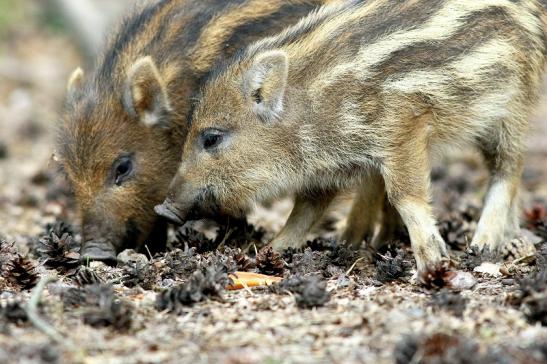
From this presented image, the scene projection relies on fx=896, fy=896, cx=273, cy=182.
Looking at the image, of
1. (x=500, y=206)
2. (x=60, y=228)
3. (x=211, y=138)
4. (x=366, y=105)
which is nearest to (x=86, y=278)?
(x=211, y=138)

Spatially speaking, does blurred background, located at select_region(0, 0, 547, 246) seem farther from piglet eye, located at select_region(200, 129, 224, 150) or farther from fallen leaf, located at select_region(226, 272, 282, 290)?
→ fallen leaf, located at select_region(226, 272, 282, 290)

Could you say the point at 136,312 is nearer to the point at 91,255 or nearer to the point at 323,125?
the point at 91,255

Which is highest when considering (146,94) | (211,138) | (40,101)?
(40,101)

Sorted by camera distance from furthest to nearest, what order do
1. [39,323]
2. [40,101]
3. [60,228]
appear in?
[40,101]
[60,228]
[39,323]

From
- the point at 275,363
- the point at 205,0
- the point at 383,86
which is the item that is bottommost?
the point at 275,363

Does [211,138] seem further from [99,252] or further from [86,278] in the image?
[86,278]

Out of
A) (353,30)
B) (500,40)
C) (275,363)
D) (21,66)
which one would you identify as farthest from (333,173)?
(21,66)
